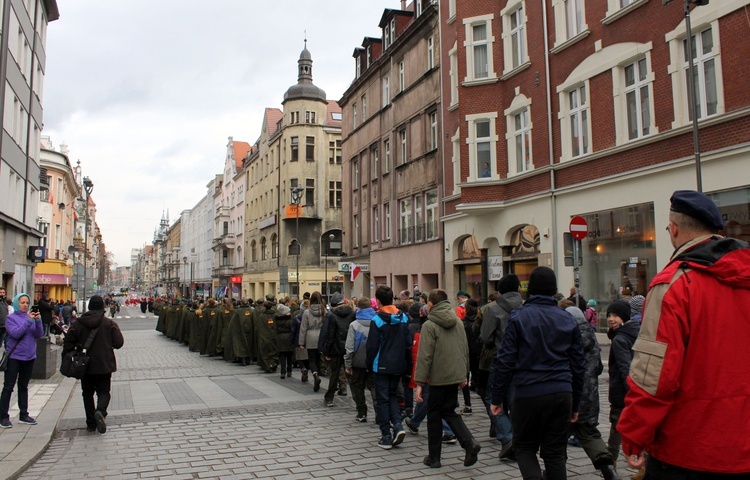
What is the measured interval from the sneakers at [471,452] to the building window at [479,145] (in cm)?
1703

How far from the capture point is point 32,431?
830 centimetres

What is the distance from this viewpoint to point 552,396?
472 centimetres

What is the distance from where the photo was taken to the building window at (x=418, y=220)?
2944 centimetres

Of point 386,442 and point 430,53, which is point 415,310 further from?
point 430,53

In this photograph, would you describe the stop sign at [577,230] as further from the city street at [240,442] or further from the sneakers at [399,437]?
the sneakers at [399,437]

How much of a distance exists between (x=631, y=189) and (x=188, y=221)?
10823 cm

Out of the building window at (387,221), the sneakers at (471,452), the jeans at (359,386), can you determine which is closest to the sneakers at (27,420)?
the jeans at (359,386)

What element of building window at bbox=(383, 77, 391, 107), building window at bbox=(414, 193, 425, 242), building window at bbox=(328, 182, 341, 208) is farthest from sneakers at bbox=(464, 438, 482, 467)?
building window at bbox=(328, 182, 341, 208)

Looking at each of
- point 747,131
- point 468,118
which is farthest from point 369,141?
point 747,131

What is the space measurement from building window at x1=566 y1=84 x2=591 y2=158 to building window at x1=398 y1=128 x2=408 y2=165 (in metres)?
13.1

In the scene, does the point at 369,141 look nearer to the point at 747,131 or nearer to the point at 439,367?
the point at 747,131

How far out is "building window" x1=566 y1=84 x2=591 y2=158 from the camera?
18.2m

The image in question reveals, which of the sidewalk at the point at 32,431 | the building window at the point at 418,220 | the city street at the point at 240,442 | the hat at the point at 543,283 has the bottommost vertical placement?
the city street at the point at 240,442

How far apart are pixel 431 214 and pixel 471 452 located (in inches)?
882
